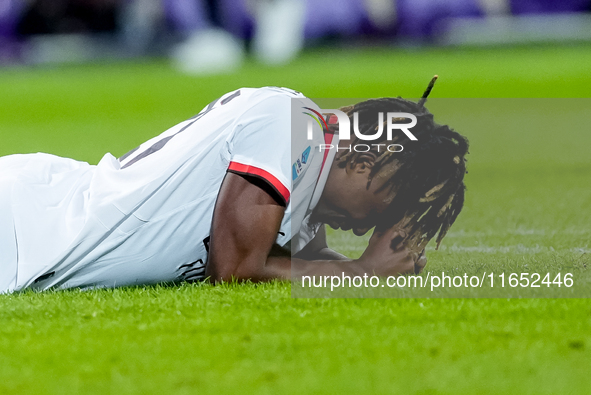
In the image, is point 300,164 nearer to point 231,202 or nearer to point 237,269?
point 231,202

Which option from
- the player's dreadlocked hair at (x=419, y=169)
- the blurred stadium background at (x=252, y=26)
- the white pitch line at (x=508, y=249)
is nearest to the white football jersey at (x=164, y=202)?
the player's dreadlocked hair at (x=419, y=169)

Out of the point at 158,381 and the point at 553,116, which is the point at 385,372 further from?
the point at 553,116

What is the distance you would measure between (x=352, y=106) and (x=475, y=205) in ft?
11.7

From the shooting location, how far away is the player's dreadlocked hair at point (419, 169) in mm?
4168

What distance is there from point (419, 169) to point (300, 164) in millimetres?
568

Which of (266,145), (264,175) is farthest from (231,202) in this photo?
(266,145)

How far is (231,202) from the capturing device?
3926mm

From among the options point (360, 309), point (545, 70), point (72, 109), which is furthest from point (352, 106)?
point (545, 70)

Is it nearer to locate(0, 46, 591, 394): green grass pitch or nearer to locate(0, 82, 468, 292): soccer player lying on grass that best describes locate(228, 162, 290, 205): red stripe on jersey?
locate(0, 82, 468, 292): soccer player lying on grass

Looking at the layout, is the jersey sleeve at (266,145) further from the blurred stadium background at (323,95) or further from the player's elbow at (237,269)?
the blurred stadium background at (323,95)

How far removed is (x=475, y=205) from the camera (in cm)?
765

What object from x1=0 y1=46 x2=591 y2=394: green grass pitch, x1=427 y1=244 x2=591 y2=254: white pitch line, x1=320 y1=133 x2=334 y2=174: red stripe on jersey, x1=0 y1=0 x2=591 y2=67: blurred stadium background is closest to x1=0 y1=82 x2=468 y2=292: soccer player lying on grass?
x1=320 y1=133 x2=334 y2=174: red stripe on jersey

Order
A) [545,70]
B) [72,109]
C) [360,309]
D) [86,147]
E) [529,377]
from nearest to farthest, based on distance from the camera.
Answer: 1. [529,377]
2. [360,309]
3. [86,147]
4. [72,109]
5. [545,70]

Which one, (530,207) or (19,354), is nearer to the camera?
(19,354)
